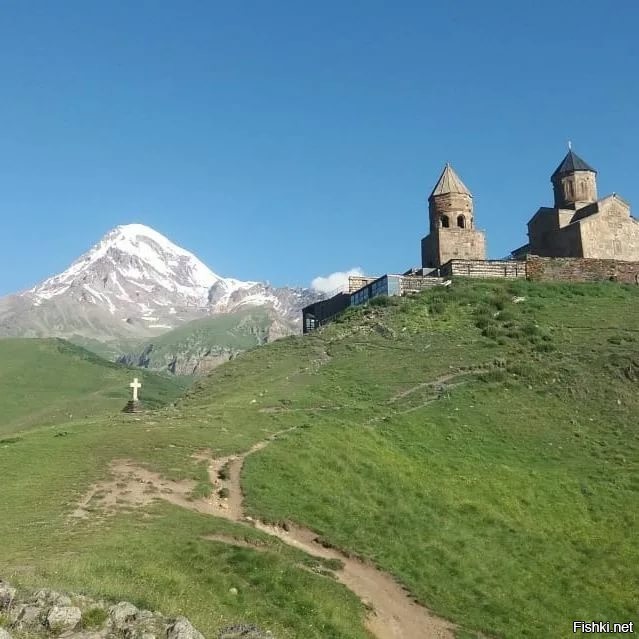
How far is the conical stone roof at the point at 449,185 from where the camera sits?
60.7m

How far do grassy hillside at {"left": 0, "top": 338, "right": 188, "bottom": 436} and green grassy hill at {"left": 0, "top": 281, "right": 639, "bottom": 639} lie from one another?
88.4ft

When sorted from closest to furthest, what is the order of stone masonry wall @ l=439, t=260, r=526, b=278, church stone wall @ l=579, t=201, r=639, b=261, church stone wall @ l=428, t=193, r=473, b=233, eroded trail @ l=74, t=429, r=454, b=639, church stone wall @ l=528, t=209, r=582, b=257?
eroded trail @ l=74, t=429, r=454, b=639, stone masonry wall @ l=439, t=260, r=526, b=278, church stone wall @ l=579, t=201, r=639, b=261, church stone wall @ l=528, t=209, r=582, b=257, church stone wall @ l=428, t=193, r=473, b=233

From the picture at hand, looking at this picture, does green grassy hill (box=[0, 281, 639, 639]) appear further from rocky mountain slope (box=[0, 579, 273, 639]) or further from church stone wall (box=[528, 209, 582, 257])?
church stone wall (box=[528, 209, 582, 257])

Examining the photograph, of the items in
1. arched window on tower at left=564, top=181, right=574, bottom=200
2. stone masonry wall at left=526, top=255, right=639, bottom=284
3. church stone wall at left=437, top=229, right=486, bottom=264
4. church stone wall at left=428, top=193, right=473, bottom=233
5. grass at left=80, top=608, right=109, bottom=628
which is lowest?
grass at left=80, top=608, right=109, bottom=628

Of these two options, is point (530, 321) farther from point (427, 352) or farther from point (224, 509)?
point (224, 509)

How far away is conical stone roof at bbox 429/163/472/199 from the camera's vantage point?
60688 millimetres

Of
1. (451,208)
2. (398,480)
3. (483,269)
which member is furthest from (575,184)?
(398,480)

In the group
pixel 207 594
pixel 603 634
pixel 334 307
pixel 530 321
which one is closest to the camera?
pixel 207 594

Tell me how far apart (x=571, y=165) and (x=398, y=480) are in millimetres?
48439

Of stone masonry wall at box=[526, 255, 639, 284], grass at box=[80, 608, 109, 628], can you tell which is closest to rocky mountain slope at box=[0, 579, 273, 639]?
grass at box=[80, 608, 109, 628]

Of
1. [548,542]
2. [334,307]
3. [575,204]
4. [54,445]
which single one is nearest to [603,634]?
[548,542]

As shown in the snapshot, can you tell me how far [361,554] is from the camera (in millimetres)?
19422

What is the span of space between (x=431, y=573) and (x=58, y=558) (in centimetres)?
1000

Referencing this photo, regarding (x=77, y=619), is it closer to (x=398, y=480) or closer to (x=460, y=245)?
(x=398, y=480)
